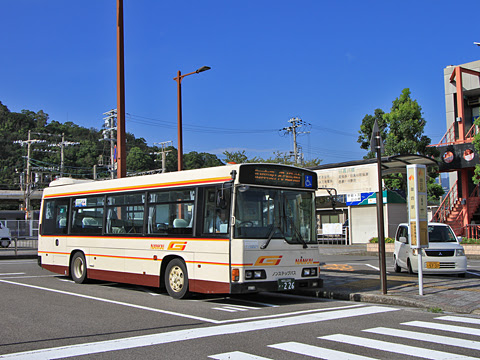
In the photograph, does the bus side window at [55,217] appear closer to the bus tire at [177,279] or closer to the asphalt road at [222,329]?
the asphalt road at [222,329]

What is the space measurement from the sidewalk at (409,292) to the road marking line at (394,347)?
3396mm

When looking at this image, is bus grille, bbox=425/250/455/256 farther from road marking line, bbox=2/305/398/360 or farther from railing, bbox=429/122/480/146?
railing, bbox=429/122/480/146

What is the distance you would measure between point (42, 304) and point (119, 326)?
3.32 metres

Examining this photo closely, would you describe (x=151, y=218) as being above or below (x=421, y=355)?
above

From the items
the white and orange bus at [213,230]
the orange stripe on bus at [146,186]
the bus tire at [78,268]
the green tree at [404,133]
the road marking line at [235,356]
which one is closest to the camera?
the road marking line at [235,356]

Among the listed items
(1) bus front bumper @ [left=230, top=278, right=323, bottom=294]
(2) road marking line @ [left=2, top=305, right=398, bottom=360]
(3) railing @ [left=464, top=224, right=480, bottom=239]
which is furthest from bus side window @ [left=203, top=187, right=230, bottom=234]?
(3) railing @ [left=464, top=224, right=480, bottom=239]

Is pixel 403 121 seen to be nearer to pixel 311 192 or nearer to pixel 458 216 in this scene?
pixel 458 216

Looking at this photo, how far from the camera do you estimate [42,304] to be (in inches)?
419

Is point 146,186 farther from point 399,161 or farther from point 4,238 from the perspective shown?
point 4,238

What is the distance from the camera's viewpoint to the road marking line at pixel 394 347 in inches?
→ 240

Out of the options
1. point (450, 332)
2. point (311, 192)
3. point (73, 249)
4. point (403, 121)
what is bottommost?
point (450, 332)

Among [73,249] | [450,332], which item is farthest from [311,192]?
[73,249]

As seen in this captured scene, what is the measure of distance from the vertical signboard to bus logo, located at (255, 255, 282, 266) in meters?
3.17

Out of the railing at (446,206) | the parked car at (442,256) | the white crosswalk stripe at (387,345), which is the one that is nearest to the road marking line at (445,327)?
the white crosswalk stripe at (387,345)
